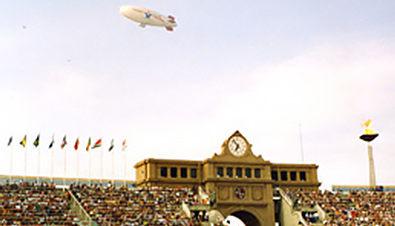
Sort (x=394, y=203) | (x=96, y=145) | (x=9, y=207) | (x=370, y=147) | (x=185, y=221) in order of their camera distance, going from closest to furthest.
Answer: (x=9, y=207) → (x=185, y=221) → (x=96, y=145) → (x=394, y=203) → (x=370, y=147)

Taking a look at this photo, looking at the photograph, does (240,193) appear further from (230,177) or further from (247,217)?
(247,217)

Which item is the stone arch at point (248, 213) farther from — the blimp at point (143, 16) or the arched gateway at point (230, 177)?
the blimp at point (143, 16)

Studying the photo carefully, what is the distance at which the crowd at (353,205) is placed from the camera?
7631 centimetres

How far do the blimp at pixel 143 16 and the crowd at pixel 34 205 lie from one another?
23989mm

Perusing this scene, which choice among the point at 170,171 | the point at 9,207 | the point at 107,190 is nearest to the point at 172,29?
the point at 170,171

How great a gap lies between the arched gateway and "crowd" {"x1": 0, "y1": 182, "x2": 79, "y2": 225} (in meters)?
13.7

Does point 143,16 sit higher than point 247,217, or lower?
higher

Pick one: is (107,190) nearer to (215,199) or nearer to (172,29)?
(215,199)

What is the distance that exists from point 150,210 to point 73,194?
900cm

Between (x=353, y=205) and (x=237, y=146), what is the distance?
17.4 metres

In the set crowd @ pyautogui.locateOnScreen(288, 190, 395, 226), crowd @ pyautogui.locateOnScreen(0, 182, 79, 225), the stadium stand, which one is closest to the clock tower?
crowd @ pyautogui.locateOnScreen(288, 190, 395, 226)

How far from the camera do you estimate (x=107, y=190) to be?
71.9 m

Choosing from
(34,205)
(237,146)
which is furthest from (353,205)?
(34,205)

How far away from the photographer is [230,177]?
78938 mm
